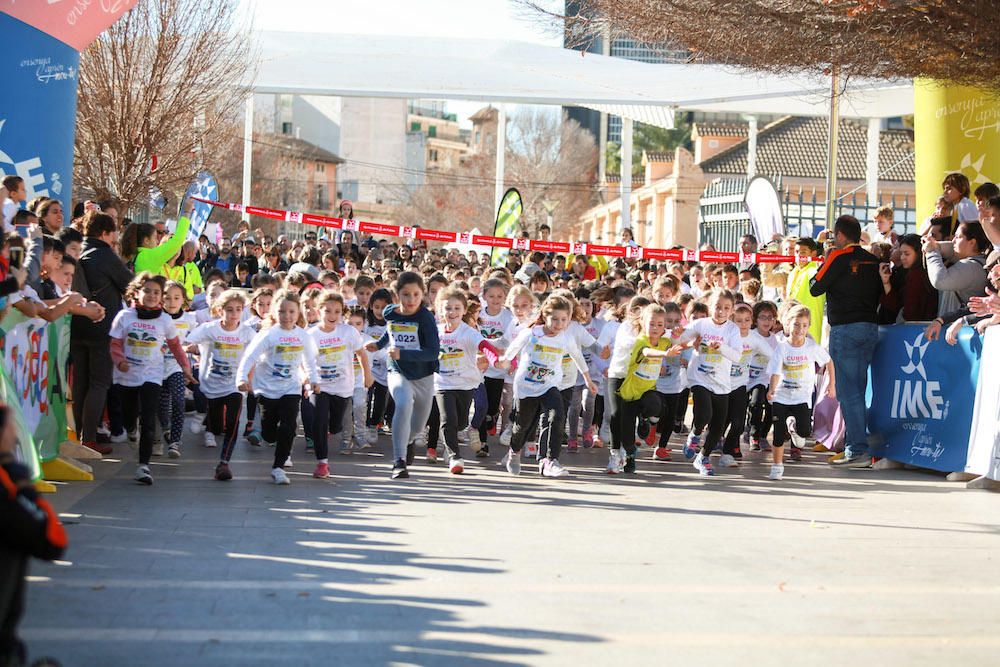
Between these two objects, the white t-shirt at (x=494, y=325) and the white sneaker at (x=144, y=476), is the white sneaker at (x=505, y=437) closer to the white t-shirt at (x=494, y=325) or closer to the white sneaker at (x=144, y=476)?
the white t-shirt at (x=494, y=325)

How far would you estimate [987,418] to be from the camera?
1088cm

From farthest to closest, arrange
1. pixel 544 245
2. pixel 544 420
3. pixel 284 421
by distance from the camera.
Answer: pixel 544 245 < pixel 544 420 < pixel 284 421

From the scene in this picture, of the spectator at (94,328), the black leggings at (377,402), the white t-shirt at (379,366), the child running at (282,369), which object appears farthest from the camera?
the black leggings at (377,402)

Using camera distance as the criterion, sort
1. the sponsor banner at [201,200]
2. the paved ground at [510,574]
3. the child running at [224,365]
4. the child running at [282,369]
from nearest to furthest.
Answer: the paved ground at [510,574] → the child running at [282,369] → the child running at [224,365] → the sponsor banner at [201,200]

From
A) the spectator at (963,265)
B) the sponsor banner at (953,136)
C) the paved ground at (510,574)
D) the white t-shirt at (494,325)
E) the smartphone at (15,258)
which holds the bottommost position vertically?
the paved ground at (510,574)

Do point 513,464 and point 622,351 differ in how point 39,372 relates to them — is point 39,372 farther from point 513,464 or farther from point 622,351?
point 622,351

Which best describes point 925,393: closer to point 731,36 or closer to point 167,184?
point 731,36

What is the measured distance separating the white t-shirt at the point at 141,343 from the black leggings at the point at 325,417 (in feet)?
4.48

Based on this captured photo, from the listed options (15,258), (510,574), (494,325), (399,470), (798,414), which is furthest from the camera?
(494,325)

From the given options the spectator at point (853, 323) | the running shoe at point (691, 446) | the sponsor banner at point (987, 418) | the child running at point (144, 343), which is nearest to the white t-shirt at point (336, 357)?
the child running at point (144, 343)

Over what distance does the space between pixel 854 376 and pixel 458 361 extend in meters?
4.10

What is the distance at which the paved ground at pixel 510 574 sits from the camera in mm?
5418

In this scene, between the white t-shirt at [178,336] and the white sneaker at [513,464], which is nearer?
the white sneaker at [513,464]

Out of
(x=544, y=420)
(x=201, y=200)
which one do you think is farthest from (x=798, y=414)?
(x=201, y=200)
